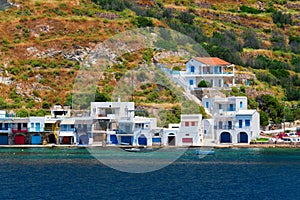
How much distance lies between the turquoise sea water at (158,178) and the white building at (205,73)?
21.5 metres

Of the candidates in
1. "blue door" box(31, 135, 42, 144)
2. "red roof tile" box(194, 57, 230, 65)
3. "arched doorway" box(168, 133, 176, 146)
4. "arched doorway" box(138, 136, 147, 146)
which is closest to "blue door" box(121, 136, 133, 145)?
"arched doorway" box(138, 136, 147, 146)

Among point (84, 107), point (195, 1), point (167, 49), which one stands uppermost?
point (195, 1)

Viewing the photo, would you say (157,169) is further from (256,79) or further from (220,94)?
(256,79)

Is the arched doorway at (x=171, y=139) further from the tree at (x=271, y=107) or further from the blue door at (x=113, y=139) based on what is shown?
the tree at (x=271, y=107)

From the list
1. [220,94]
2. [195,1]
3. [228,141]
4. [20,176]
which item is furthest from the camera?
[195,1]

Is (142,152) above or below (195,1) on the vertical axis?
below

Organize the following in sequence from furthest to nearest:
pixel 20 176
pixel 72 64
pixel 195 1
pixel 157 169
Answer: pixel 195 1, pixel 72 64, pixel 157 169, pixel 20 176

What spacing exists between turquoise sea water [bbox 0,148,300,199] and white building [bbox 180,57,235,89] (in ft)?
70.6

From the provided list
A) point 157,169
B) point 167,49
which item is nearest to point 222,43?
point 167,49

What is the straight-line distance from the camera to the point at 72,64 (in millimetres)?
127688

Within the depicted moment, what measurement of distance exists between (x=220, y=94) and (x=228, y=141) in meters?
9.99

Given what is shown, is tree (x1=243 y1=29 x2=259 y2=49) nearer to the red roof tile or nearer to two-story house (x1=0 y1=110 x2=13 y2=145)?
the red roof tile

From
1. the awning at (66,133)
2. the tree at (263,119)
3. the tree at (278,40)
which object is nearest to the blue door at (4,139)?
the awning at (66,133)

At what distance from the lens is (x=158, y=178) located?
78.1m
